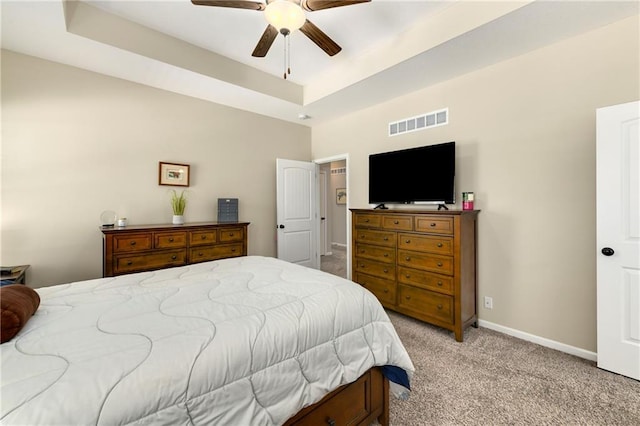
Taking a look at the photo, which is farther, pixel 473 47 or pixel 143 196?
pixel 143 196

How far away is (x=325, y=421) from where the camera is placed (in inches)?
51.6

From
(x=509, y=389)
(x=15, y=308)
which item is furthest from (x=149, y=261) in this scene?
(x=509, y=389)

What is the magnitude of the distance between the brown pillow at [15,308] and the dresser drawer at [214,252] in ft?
6.64

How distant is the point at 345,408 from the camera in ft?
4.58

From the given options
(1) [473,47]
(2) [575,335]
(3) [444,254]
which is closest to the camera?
(2) [575,335]

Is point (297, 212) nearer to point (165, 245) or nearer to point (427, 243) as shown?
point (165, 245)

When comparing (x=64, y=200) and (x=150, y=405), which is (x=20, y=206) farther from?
(x=150, y=405)

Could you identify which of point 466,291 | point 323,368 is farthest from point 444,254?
point 323,368

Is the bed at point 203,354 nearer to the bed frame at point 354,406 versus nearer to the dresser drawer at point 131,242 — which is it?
the bed frame at point 354,406

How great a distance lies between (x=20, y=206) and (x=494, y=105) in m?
4.84

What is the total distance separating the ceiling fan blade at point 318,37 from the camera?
2107 mm

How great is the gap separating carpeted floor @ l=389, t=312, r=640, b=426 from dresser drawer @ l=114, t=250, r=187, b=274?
2.55 meters

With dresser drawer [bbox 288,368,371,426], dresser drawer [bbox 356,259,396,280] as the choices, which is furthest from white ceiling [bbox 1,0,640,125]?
dresser drawer [bbox 288,368,371,426]

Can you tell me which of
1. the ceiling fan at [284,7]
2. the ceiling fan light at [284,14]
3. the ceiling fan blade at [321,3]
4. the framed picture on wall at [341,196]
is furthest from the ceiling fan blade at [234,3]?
the framed picture on wall at [341,196]
